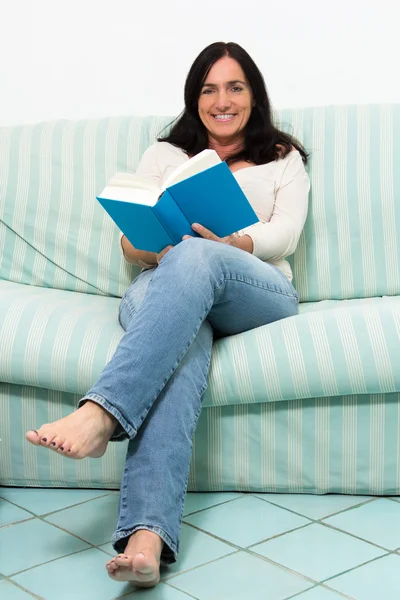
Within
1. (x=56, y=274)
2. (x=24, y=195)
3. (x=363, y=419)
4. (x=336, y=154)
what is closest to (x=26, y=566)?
(x=363, y=419)

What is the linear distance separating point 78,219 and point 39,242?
0.13 meters

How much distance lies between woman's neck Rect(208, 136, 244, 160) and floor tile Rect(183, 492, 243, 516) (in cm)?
93

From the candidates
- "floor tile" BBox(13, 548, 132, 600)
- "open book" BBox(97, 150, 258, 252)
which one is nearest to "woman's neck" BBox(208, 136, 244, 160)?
"open book" BBox(97, 150, 258, 252)

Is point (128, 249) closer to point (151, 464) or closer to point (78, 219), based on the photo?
point (78, 219)

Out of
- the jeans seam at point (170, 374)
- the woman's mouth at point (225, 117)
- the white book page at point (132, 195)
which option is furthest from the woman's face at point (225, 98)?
the jeans seam at point (170, 374)

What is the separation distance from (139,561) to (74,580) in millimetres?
200

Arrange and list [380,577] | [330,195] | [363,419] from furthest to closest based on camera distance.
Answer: [330,195] < [363,419] < [380,577]

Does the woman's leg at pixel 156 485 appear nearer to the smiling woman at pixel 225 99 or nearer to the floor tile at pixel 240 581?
the floor tile at pixel 240 581

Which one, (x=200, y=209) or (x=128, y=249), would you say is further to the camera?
(x=128, y=249)

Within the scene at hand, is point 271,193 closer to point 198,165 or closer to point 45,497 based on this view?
point 198,165

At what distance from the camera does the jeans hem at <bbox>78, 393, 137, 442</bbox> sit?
1.46m

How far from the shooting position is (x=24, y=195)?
2396mm

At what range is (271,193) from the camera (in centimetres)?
215

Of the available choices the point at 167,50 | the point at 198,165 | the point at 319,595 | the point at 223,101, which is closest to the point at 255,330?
the point at 198,165
